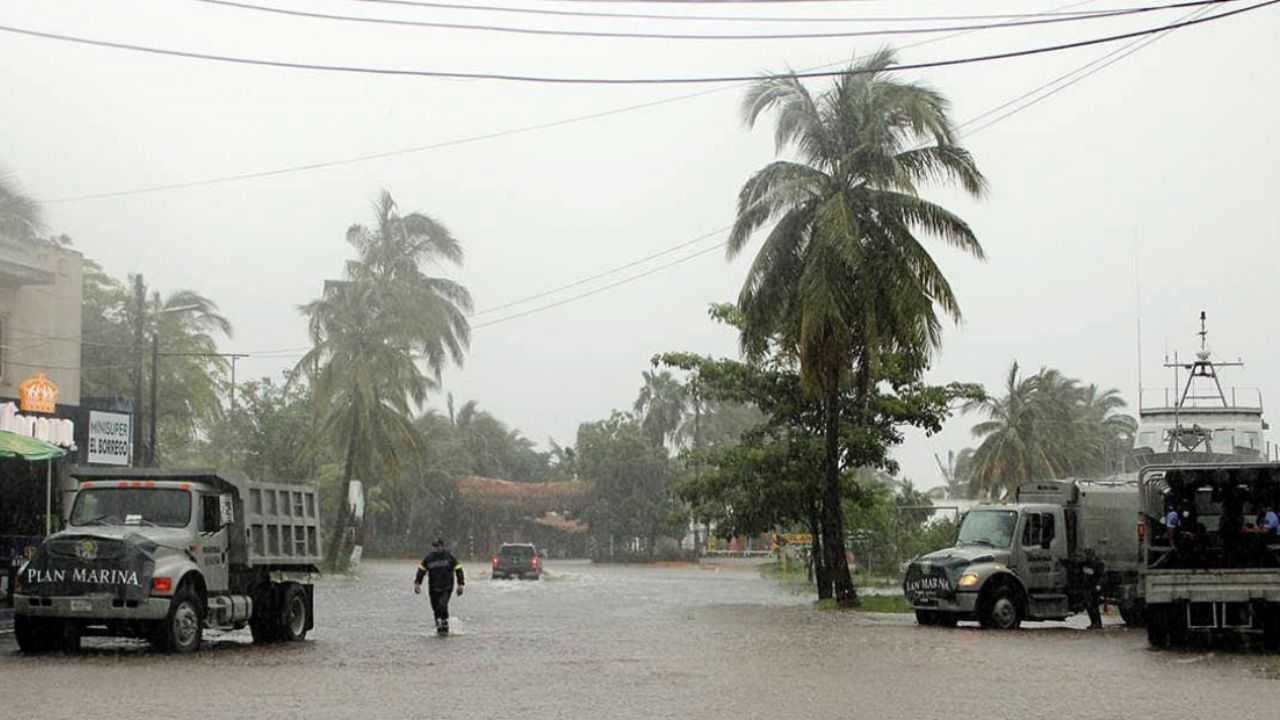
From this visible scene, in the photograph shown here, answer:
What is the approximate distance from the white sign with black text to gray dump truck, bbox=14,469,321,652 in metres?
14.8

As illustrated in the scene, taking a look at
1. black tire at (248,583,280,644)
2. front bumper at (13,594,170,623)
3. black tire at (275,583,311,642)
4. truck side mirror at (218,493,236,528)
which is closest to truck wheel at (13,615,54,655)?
front bumper at (13,594,170,623)

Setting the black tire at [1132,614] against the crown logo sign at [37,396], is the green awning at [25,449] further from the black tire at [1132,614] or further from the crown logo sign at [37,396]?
the black tire at [1132,614]

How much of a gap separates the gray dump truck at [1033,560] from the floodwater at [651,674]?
0.67m

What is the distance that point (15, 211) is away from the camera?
4575cm

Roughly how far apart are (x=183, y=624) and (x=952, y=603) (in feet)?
42.9

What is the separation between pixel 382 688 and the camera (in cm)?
1540

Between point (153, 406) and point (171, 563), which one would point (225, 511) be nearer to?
point (171, 563)

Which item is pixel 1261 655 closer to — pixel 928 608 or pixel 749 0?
pixel 928 608

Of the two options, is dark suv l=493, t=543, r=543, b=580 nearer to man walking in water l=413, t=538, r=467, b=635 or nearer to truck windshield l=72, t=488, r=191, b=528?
man walking in water l=413, t=538, r=467, b=635

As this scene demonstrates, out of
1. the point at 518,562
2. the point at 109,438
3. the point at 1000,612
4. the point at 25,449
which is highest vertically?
the point at 109,438

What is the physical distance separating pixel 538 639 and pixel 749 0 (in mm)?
10003

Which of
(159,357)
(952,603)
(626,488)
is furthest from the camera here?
(626,488)

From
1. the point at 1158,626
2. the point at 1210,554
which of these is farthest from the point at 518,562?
the point at 1158,626

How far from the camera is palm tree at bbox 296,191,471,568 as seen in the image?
5575cm
